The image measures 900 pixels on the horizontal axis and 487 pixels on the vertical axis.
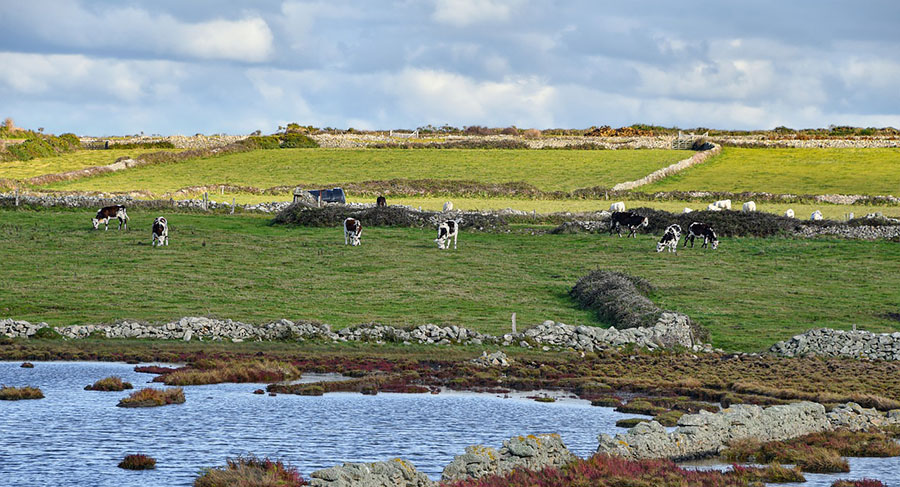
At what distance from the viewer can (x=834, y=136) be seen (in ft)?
584

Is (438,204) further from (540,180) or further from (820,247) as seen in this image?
(820,247)

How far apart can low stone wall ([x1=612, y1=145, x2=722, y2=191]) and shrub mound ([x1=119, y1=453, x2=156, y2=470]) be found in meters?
95.3

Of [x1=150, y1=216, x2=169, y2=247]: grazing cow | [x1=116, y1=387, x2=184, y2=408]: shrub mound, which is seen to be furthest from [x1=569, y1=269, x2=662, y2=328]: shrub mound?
[x1=150, y1=216, x2=169, y2=247]: grazing cow

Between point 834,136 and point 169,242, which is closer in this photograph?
point 169,242

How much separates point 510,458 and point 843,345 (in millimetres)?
27983

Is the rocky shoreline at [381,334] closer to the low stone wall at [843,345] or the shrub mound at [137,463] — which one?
the low stone wall at [843,345]

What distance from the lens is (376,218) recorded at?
8462 cm

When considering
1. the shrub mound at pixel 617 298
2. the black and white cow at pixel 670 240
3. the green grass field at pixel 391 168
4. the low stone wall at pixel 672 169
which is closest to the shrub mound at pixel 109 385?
the shrub mound at pixel 617 298

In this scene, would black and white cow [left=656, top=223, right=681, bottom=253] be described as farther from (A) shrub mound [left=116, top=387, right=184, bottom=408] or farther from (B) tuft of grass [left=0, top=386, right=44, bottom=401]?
(B) tuft of grass [left=0, top=386, right=44, bottom=401]

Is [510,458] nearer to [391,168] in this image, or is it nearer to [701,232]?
[701,232]

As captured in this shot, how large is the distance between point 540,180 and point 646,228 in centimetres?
4431

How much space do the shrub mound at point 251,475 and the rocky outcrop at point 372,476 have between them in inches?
65.9

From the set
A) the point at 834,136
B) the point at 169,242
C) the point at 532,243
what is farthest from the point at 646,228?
the point at 834,136

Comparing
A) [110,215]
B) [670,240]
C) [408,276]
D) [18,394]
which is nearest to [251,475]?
[18,394]
